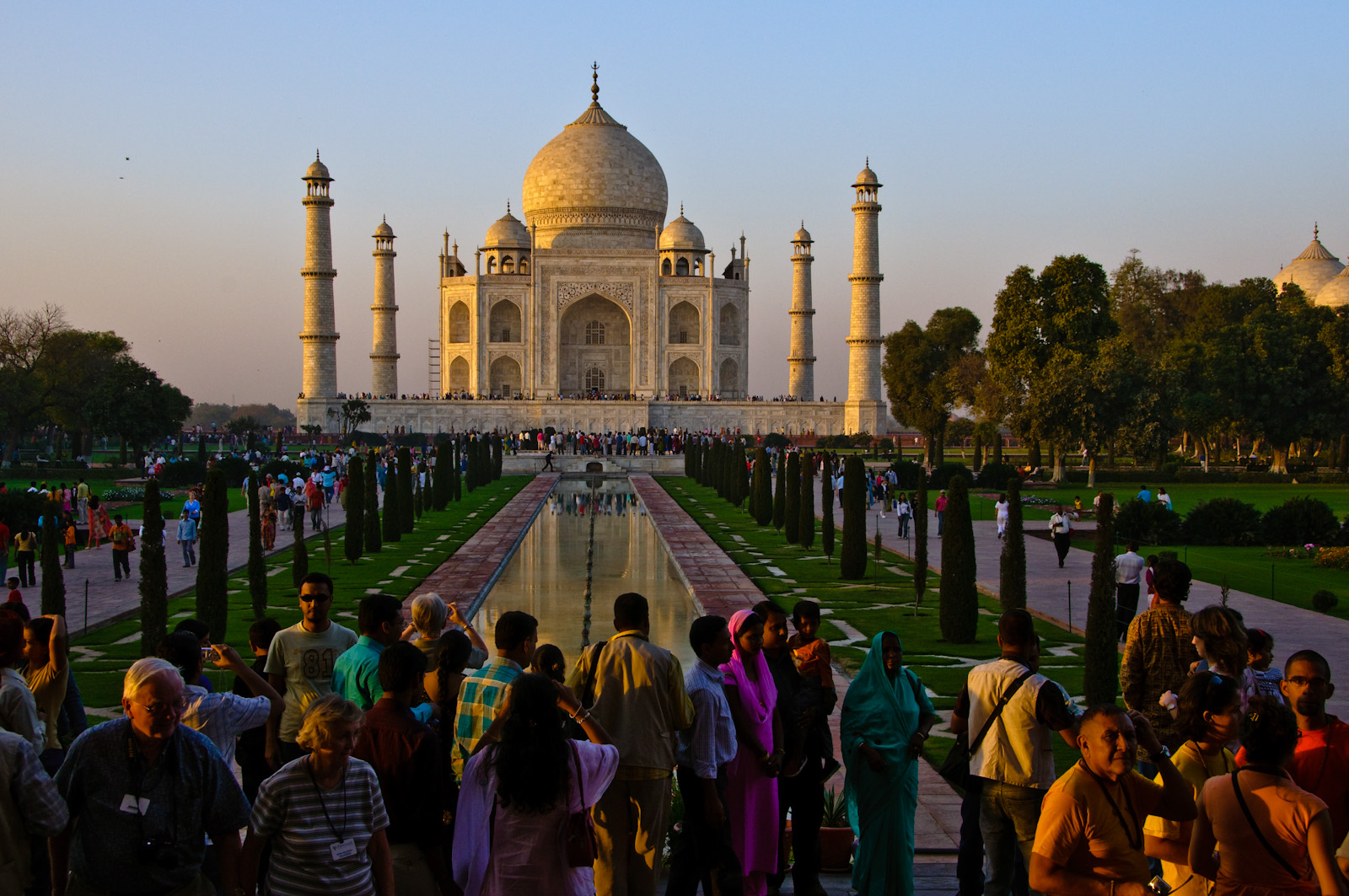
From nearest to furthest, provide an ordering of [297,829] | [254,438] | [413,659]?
[297,829]
[413,659]
[254,438]

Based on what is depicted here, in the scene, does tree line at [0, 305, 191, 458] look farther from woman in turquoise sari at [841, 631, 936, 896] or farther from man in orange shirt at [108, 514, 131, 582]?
woman in turquoise sari at [841, 631, 936, 896]

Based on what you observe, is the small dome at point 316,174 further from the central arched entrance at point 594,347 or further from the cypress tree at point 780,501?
the cypress tree at point 780,501

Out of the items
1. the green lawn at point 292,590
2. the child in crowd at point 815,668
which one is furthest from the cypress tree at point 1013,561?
the green lawn at point 292,590

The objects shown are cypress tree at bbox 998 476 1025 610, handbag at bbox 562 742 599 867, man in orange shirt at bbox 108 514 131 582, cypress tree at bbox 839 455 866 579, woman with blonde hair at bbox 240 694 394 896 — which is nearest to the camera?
woman with blonde hair at bbox 240 694 394 896

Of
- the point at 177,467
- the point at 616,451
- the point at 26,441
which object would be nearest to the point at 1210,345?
the point at 616,451

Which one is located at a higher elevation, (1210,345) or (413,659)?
(1210,345)

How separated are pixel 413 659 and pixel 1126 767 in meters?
1.60

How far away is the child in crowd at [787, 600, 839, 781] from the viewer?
387cm

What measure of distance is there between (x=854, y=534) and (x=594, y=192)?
110ft

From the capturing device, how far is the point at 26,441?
42.9 metres

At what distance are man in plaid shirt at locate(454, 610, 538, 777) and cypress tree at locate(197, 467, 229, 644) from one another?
497 cm

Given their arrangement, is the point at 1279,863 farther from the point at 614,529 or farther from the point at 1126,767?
the point at 614,529

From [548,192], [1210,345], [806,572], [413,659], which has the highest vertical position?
[548,192]

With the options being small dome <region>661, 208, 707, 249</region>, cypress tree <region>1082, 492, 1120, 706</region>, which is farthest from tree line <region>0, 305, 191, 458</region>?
cypress tree <region>1082, 492, 1120, 706</region>
